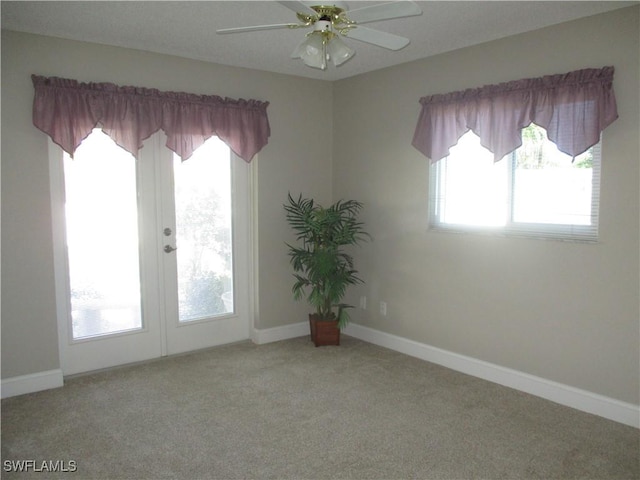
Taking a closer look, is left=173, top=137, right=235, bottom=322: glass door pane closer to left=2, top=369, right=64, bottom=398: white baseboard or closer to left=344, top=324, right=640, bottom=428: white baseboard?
left=2, top=369, right=64, bottom=398: white baseboard

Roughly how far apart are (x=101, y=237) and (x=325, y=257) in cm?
174

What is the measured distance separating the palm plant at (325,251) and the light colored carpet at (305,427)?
0.65m

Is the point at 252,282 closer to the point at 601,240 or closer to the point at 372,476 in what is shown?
the point at 372,476

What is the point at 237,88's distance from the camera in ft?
13.6

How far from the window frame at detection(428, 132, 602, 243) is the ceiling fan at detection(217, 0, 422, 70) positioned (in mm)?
1490

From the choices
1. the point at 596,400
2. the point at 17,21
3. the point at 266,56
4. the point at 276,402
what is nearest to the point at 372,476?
the point at 276,402

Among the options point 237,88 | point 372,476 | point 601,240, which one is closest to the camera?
point 372,476

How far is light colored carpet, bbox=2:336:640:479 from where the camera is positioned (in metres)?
2.49

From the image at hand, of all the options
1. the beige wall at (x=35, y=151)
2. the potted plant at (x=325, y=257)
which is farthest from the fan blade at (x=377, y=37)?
the beige wall at (x=35, y=151)

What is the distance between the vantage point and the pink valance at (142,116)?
3283mm

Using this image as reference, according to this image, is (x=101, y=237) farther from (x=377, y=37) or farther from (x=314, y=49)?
(x=377, y=37)

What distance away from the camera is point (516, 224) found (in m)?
3.40

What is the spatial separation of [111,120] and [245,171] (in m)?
1.20

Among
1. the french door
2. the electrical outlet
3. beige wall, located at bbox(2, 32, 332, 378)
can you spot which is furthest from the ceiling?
the electrical outlet
